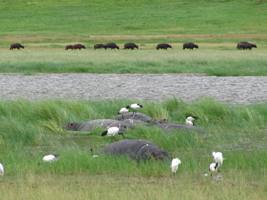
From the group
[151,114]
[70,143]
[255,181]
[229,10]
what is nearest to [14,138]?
[70,143]

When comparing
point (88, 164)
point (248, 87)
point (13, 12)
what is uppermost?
point (88, 164)

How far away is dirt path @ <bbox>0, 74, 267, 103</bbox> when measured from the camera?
23.1 meters

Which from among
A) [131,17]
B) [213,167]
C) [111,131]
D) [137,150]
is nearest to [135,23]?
[131,17]

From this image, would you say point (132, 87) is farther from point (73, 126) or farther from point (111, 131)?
point (111, 131)

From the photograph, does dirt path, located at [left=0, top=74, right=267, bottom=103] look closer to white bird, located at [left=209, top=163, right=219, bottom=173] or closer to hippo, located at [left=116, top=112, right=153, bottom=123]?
hippo, located at [left=116, top=112, right=153, bottom=123]

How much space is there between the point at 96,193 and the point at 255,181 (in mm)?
2344

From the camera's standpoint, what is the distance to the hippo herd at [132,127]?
488 inches

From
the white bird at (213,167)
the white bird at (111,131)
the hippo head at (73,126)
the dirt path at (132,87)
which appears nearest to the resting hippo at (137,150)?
the white bird at (213,167)

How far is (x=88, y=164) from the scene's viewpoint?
12.0m

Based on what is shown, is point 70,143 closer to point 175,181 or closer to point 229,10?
point 175,181

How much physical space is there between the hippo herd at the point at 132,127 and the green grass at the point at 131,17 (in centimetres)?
6220

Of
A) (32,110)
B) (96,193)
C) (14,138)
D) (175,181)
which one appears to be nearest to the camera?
(96,193)

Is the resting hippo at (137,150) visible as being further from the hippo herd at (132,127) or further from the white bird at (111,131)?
the white bird at (111,131)

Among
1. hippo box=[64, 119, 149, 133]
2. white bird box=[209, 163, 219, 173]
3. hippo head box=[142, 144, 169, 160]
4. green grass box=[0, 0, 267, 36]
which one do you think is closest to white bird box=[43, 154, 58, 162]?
hippo head box=[142, 144, 169, 160]
